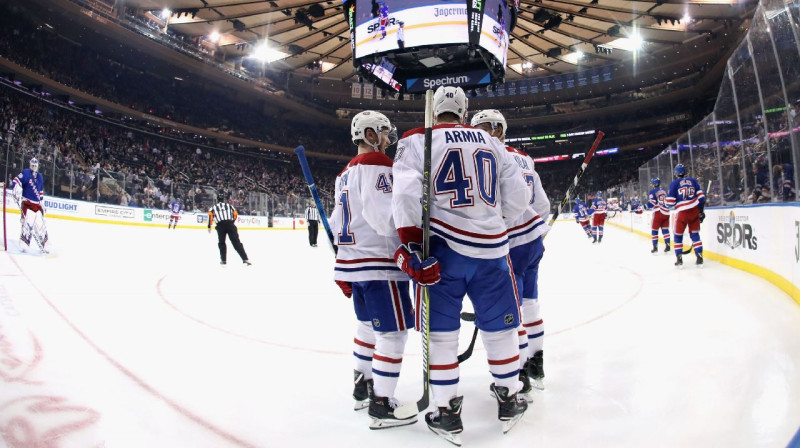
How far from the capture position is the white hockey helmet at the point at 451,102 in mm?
2121

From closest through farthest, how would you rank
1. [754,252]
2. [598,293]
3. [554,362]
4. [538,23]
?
[554,362], [598,293], [754,252], [538,23]

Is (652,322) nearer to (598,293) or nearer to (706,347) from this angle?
(706,347)

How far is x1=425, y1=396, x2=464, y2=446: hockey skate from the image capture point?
189cm

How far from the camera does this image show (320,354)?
3043mm

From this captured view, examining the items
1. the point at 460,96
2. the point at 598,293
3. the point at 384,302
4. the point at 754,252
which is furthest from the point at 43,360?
the point at 754,252

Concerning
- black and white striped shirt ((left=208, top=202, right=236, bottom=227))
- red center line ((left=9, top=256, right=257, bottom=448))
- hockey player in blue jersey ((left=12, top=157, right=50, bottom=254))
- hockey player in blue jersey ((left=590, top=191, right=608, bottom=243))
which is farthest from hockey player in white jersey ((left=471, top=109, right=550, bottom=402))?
hockey player in blue jersey ((left=590, top=191, right=608, bottom=243))

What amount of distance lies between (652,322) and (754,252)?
3059 millimetres

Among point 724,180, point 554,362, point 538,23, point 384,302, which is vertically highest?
point 538,23

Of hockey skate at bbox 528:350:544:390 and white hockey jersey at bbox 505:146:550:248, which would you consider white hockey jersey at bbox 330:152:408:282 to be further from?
hockey skate at bbox 528:350:544:390

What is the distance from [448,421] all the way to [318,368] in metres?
1.13

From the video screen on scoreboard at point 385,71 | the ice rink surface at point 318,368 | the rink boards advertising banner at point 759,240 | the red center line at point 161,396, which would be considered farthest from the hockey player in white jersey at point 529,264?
the video screen on scoreboard at point 385,71

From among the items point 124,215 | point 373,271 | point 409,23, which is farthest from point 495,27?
point 124,215

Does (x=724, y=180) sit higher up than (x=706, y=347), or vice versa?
(x=724, y=180)

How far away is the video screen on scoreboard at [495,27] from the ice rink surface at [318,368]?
714cm
